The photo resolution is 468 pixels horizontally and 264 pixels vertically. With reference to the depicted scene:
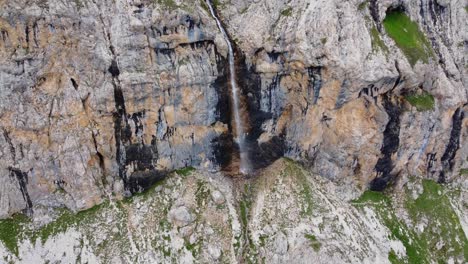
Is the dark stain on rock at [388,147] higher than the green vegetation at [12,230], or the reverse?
the dark stain on rock at [388,147]

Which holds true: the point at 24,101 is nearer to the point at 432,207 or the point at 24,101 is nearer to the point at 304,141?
the point at 304,141

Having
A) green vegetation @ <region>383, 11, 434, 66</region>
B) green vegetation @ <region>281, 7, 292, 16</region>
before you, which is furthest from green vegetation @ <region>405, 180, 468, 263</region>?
green vegetation @ <region>281, 7, 292, 16</region>

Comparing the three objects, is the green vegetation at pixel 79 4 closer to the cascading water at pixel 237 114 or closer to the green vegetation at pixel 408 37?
the cascading water at pixel 237 114

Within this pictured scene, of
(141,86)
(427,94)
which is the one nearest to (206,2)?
(141,86)

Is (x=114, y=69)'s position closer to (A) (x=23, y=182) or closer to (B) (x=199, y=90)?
(B) (x=199, y=90)

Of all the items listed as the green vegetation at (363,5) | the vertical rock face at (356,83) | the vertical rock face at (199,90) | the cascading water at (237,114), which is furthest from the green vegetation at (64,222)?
the green vegetation at (363,5)

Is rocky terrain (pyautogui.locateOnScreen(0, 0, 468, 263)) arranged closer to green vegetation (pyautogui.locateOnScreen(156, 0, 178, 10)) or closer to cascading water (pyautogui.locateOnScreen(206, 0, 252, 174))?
green vegetation (pyautogui.locateOnScreen(156, 0, 178, 10))

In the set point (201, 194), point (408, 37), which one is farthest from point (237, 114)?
point (408, 37)
